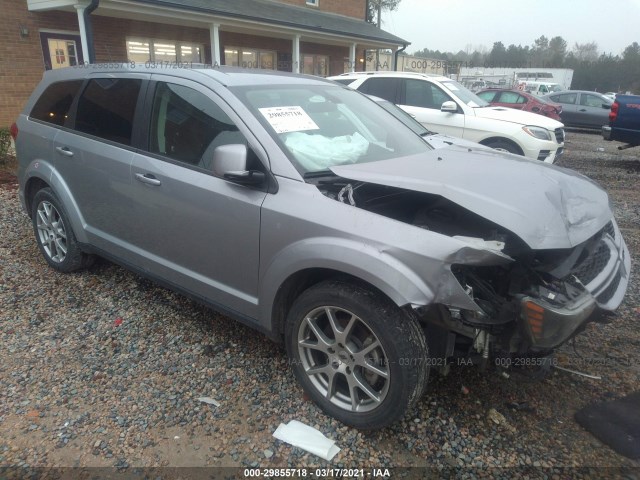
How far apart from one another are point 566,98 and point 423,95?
457 inches

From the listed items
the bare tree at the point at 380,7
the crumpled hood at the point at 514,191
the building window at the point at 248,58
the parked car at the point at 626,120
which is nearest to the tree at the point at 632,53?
the bare tree at the point at 380,7

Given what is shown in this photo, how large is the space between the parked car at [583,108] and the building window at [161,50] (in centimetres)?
1268

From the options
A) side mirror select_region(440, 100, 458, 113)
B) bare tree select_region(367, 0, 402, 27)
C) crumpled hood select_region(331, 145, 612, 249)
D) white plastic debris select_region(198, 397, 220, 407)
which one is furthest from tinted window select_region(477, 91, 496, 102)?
bare tree select_region(367, 0, 402, 27)

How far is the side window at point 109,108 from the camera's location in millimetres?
3412

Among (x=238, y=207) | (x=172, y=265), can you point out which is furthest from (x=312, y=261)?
(x=172, y=265)

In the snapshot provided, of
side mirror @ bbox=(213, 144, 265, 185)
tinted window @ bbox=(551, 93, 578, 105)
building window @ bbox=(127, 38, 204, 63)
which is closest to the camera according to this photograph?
side mirror @ bbox=(213, 144, 265, 185)

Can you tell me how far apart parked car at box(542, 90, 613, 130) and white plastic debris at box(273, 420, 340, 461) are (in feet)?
58.8

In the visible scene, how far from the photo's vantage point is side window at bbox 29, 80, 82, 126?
13.0 ft

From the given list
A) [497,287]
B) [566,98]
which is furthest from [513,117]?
[566,98]

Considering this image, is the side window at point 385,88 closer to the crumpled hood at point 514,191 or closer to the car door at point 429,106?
the car door at point 429,106

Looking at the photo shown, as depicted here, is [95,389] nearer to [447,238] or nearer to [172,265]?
[172,265]

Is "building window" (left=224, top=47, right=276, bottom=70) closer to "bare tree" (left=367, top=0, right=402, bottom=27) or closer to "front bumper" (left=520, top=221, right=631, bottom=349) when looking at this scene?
"front bumper" (left=520, top=221, right=631, bottom=349)

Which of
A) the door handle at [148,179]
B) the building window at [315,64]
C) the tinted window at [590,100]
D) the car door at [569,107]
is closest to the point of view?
the door handle at [148,179]

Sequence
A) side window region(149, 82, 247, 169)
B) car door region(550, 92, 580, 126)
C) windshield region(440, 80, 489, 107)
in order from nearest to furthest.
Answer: side window region(149, 82, 247, 169), windshield region(440, 80, 489, 107), car door region(550, 92, 580, 126)
